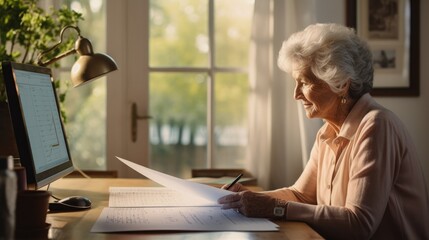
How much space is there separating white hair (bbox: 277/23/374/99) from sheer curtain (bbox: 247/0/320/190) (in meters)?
1.43

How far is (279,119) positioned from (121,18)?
3.46ft

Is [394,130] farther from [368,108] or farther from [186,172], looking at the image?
[186,172]

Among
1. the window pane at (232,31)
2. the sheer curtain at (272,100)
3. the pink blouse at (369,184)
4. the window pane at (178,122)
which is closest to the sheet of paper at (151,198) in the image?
the pink blouse at (369,184)

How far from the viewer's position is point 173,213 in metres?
1.55

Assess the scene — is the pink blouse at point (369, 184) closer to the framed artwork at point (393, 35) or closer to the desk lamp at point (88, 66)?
the desk lamp at point (88, 66)

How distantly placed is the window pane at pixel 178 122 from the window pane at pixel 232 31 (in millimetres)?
173

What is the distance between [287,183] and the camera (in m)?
3.38

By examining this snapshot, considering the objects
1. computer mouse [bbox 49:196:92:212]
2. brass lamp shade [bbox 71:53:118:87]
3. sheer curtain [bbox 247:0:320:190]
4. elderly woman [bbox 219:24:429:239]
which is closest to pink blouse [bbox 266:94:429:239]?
elderly woman [bbox 219:24:429:239]

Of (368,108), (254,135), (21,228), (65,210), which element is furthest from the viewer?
(254,135)

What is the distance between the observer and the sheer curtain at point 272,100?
132 inches

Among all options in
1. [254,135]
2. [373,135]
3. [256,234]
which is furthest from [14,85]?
[254,135]

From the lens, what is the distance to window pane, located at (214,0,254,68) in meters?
3.55

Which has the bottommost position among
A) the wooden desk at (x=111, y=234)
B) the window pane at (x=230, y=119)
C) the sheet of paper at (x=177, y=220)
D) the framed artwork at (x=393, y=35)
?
the wooden desk at (x=111, y=234)

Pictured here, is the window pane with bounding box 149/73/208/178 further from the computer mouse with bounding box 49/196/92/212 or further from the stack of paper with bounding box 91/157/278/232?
the computer mouse with bounding box 49/196/92/212
